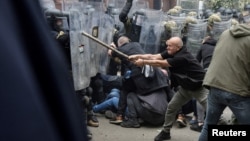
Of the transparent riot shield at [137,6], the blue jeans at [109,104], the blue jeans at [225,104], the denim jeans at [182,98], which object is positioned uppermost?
the transparent riot shield at [137,6]

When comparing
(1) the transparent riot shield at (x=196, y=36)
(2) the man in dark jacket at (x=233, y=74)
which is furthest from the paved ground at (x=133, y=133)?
(1) the transparent riot shield at (x=196, y=36)

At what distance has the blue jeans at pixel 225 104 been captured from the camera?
4242mm

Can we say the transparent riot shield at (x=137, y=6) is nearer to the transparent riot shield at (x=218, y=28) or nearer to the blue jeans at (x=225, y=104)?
the transparent riot shield at (x=218, y=28)

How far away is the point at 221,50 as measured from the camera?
14.0 ft

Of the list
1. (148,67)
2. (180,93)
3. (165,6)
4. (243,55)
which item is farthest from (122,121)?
(165,6)

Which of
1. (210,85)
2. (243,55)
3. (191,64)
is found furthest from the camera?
(191,64)

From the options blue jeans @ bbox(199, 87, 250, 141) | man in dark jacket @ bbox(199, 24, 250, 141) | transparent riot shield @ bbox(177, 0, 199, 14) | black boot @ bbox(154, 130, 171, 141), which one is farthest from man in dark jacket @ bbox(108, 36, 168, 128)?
transparent riot shield @ bbox(177, 0, 199, 14)

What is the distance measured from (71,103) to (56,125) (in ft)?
0.15

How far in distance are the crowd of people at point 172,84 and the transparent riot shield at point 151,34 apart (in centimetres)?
16

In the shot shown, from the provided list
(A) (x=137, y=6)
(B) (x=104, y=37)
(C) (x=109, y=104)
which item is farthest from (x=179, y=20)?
(C) (x=109, y=104)

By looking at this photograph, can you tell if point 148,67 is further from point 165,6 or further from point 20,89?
point 165,6

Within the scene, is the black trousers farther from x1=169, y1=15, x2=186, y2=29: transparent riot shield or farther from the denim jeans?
x1=169, y1=15, x2=186, y2=29: transparent riot shield

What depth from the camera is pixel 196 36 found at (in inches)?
340

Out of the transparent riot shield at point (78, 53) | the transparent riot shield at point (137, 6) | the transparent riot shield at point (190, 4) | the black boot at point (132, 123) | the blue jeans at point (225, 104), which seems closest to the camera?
the blue jeans at point (225, 104)
